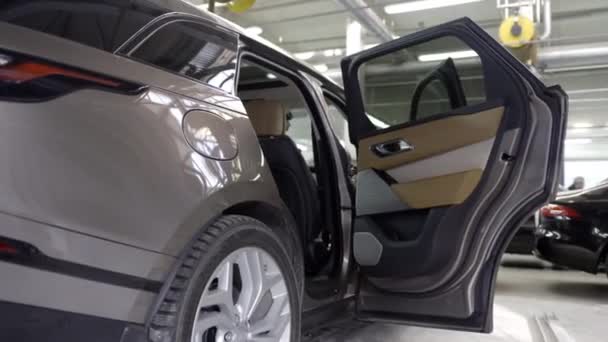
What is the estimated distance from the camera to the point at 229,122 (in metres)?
1.52

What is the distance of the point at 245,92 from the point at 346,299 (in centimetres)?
134

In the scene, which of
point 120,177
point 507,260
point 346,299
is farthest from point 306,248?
point 507,260

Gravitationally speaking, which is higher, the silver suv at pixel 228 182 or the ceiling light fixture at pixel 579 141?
the ceiling light fixture at pixel 579 141

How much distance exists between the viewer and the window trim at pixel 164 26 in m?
1.28

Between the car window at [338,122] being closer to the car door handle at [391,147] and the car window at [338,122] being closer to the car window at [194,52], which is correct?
the car door handle at [391,147]

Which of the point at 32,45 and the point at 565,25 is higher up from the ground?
the point at 565,25

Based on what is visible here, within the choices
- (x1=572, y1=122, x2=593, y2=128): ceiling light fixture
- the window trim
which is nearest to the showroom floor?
the window trim

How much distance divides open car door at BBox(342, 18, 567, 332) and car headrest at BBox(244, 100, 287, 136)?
1.74 feet

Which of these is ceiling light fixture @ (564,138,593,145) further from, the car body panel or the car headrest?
the car body panel

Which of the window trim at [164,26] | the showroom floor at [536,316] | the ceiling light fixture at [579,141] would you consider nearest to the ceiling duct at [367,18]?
the showroom floor at [536,316]

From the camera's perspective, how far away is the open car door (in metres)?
2.07

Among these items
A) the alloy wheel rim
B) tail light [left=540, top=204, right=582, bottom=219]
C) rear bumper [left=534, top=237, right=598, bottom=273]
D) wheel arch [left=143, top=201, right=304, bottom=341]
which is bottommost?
rear bumper [left=534, top=237, right=598, bottom=273]

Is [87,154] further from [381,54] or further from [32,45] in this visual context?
[381,54]

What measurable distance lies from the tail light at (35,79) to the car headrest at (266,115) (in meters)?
1.38
